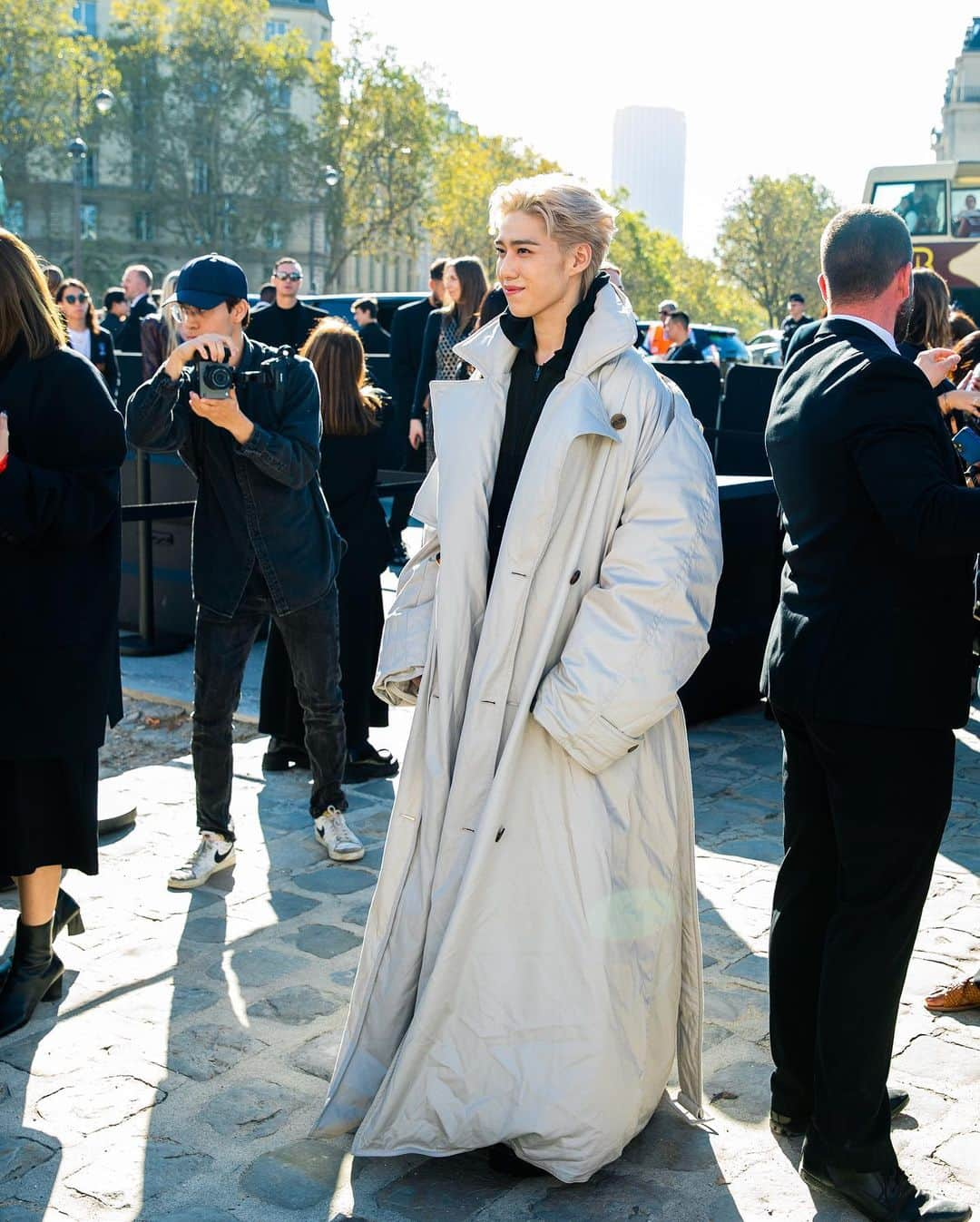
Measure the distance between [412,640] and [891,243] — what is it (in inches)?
54.4

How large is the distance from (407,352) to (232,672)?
595 centimetres

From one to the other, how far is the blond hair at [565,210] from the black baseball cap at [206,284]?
1884mm

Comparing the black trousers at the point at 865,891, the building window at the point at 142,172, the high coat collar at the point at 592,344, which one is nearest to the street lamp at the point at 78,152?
the building window at the point at 142,172

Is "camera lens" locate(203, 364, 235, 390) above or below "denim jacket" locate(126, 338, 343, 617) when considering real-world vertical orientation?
above

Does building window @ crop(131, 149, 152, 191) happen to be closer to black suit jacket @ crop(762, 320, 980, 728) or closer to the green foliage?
the green foliage

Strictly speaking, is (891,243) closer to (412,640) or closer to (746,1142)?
(412,640)

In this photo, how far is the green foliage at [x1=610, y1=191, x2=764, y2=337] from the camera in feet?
306

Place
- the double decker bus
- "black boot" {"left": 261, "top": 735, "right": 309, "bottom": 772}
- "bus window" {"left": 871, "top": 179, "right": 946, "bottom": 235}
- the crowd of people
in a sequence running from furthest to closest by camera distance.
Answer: "bus window" {"left": 871, "top": 179, "right": 946, "bottom": 235}, the double decker bus, "black boot" {"left": 261, "top": 735, "right": 309, "bottom": 772}, the crowd of people

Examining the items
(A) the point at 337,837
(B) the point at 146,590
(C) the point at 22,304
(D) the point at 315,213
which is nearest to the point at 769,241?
(D) the point at 315,213

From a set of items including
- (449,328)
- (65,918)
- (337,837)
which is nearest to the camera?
(65,918)

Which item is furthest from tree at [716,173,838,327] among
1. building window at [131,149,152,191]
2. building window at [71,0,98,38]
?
building window at [71,0,98,38]

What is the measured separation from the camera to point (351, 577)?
263 inches

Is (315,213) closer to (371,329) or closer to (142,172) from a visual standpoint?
(142,172)

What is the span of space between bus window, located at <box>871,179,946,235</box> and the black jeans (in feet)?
68.5
